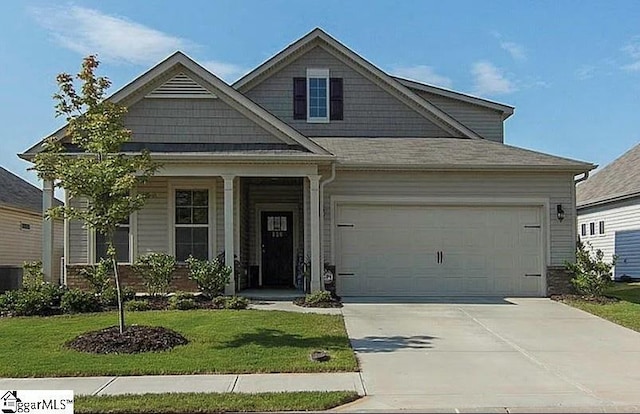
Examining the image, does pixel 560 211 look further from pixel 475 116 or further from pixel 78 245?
pixel 78 245

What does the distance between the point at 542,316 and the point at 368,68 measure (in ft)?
31.8

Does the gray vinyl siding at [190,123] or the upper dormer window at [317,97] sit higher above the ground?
the upper dormer window at [317,97]

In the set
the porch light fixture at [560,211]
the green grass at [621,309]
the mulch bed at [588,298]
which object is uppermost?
the porch light fixture at [560,211]

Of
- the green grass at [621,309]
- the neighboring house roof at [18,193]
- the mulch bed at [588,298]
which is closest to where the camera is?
the green grass at [621,309]

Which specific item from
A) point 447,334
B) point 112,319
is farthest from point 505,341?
point 112,319

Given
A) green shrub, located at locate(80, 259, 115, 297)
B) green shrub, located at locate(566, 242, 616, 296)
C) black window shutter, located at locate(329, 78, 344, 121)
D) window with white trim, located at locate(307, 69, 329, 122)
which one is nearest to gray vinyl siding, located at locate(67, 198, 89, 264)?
green shrub, located at locate(80, 259, 115, 297)

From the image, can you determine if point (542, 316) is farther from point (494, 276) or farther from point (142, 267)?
point (142, 267)

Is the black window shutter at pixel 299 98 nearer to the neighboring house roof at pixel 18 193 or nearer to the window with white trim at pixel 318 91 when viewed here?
the window with white trim at pixel 318 91

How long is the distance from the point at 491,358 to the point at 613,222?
17590 millimetres

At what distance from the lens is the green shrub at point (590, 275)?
15.6 metres

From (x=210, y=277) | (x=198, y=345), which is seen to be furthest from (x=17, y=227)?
(x=198, y=345)

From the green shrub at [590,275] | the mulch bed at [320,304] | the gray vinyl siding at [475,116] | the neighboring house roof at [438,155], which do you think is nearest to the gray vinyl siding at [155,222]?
the mulch bed at [320,304]

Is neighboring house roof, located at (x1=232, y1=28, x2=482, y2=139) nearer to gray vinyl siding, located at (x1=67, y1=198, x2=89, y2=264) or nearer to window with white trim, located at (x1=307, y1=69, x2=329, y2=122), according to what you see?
window with white trim, located at (x1=307, y1=69, x2=329, y2=122)

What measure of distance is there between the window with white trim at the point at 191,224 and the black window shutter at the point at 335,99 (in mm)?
5449
